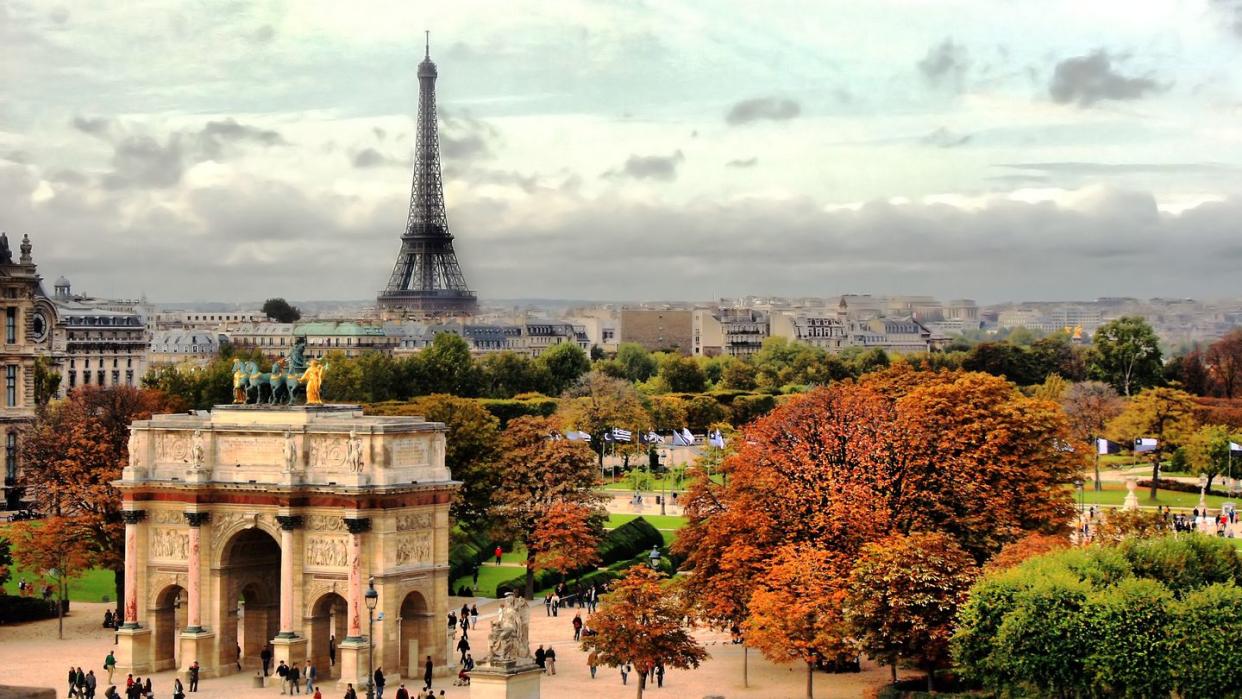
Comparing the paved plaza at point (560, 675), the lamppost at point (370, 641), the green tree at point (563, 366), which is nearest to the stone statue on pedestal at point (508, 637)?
the lamppost at point (370, 641)

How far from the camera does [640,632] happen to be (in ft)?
184

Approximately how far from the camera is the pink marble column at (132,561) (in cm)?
6206

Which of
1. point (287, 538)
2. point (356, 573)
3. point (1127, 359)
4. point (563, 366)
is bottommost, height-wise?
point (356, 573)

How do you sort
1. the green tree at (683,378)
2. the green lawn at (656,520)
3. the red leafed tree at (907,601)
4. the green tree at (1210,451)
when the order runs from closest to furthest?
1. the red leafed tree at (907,601)
2. the green lawn at (656,520)
3. the green tree at (1210,451)
4. the green tree at (683,378)

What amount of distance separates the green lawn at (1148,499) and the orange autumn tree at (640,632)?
51.4m

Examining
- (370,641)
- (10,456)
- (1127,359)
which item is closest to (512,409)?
(10,456)

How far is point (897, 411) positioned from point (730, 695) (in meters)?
16.8

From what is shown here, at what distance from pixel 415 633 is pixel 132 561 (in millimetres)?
10174

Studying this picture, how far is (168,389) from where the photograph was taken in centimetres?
12100

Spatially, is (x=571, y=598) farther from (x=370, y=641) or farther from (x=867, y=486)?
(x=370, y=641)

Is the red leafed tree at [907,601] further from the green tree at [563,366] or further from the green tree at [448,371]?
the green tree at [563,366]

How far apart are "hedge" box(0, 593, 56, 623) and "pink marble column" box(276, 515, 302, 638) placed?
17780 millimetres

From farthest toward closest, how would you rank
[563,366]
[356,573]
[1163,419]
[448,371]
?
1. [563,366]
2. [448,371]
3. [1163,419]
4. [356,573]

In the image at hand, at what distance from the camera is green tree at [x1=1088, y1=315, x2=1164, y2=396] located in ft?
520
